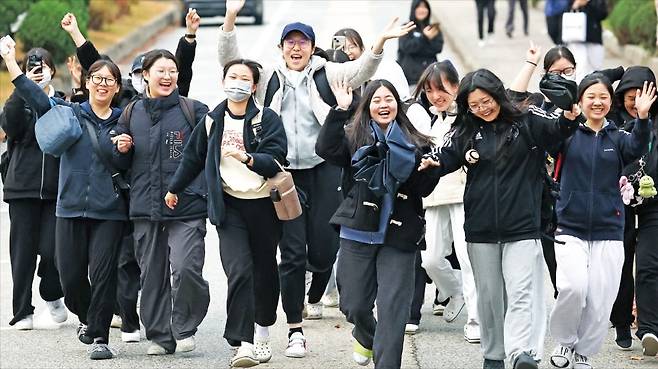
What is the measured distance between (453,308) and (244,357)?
6.48ft

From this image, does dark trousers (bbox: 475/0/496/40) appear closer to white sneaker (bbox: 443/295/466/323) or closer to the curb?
the curb

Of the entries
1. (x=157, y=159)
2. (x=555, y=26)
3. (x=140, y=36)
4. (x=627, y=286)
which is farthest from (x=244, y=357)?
(x=140, y=36)

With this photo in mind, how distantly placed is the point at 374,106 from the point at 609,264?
1.79 m

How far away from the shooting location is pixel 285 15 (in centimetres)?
3388

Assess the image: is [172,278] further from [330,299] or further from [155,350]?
[330,299]

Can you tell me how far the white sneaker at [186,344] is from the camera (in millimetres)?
9180

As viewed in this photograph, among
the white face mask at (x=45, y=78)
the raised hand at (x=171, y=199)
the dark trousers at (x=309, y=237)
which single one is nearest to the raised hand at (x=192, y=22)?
the white face mask at (x=45, y=78)

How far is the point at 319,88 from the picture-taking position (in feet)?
30.2

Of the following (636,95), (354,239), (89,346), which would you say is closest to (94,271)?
(89,346)

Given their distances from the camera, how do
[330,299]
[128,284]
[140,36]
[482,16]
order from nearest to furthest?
[128,284]
[330,299]
[482,16]
[140,36]

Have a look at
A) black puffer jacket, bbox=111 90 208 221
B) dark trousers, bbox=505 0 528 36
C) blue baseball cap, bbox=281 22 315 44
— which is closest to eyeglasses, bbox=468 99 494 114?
blue baseball cap, bbox=281 22 315 44

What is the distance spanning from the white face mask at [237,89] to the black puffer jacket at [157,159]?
41 centimetres

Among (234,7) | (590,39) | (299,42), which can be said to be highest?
(234,7)

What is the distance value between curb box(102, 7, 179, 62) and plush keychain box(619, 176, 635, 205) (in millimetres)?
17340
